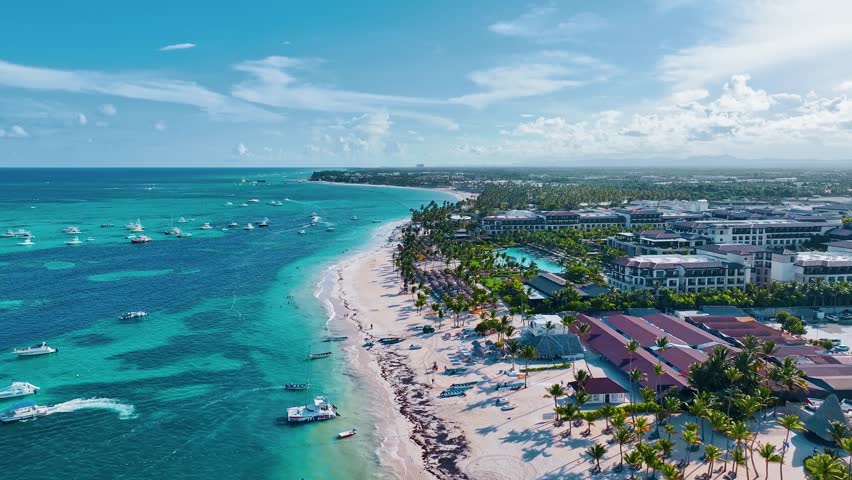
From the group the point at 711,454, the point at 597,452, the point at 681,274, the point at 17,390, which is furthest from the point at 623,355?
the point at 17,390

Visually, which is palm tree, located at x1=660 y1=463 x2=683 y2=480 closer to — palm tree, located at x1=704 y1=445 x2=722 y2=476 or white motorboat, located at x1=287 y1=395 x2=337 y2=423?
palm tree, located at x1=704 y1=445 x2=722 y2=476

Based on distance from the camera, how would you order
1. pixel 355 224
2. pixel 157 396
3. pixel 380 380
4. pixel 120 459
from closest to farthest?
pixel 120 459, pixel 157 396, pixel 380 380, pixel 355 224

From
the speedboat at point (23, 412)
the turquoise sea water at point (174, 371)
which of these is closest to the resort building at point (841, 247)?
the turquoise sea water at point (174, 371)

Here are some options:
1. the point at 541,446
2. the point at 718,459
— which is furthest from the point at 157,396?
the point at 718,459

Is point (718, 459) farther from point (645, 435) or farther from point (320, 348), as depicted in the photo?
point (320, 348)

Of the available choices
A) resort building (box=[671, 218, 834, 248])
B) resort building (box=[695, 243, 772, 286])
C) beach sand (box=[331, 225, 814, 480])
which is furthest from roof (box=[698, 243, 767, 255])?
beach sand (box=[331, 225, 814, 480])

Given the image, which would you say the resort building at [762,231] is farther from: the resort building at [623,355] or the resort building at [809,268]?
the resort building at [623,355]

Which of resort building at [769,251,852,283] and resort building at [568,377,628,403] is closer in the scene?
resort building at [568,377,628,403]
